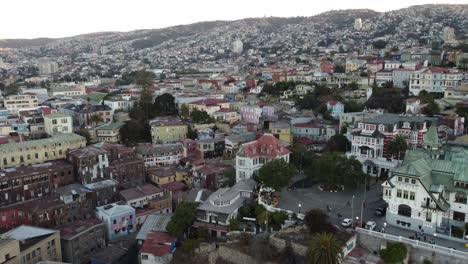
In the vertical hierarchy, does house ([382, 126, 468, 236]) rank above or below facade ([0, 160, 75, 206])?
above

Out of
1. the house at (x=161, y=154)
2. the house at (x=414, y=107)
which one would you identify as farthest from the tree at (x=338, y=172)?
the house at (x=414, y=107)

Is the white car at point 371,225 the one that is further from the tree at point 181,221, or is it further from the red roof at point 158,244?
the red roof at point 158,244

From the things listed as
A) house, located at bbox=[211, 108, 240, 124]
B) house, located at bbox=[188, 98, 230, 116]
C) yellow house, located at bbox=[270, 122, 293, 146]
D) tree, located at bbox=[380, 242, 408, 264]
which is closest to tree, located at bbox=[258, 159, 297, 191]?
tree, located at bbox=[380, 242, 408, 264]

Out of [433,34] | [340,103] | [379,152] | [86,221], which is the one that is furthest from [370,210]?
[433,34]

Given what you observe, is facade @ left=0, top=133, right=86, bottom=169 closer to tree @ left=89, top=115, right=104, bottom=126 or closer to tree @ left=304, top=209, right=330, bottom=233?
tree @ left=89, top=115, right=104, bottom=126

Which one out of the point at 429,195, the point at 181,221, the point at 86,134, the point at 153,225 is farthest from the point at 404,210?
the point at 86,134
